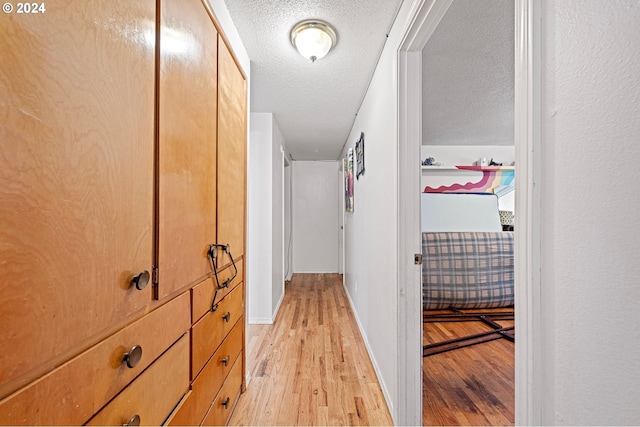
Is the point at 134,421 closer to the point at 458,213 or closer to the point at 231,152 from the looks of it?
the point at 231,152

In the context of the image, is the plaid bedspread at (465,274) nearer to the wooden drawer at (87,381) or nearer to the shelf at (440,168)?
the shelf at (440,168)

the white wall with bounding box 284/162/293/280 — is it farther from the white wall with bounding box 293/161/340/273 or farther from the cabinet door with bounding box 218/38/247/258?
the cabinet door with bounding box 218/38/247/258

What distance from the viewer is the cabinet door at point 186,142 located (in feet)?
2.88

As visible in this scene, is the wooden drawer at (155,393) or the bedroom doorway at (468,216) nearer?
the wooden drawer at (155,393)

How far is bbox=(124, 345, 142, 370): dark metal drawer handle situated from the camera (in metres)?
0.71

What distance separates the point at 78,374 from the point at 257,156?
8.50 ft

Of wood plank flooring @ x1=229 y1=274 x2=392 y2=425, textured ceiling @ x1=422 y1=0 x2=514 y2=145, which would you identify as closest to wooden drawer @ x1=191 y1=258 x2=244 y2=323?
wood plank flooring @ x1=229 y1=274 x2=392 y2=425

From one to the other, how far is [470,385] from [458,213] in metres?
2.37

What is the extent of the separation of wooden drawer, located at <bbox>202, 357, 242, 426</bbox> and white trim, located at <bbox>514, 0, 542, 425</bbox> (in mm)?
1201

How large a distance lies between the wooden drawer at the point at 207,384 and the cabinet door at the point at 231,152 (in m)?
0.50

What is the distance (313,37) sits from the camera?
1650mm

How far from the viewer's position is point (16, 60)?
1.51 ft

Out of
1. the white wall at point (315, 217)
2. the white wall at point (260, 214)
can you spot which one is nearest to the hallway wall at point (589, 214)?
the white wall at point (260, 214)

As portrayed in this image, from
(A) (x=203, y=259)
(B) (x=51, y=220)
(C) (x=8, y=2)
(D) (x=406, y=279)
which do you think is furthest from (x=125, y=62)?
(D) (x=406, y=279)
